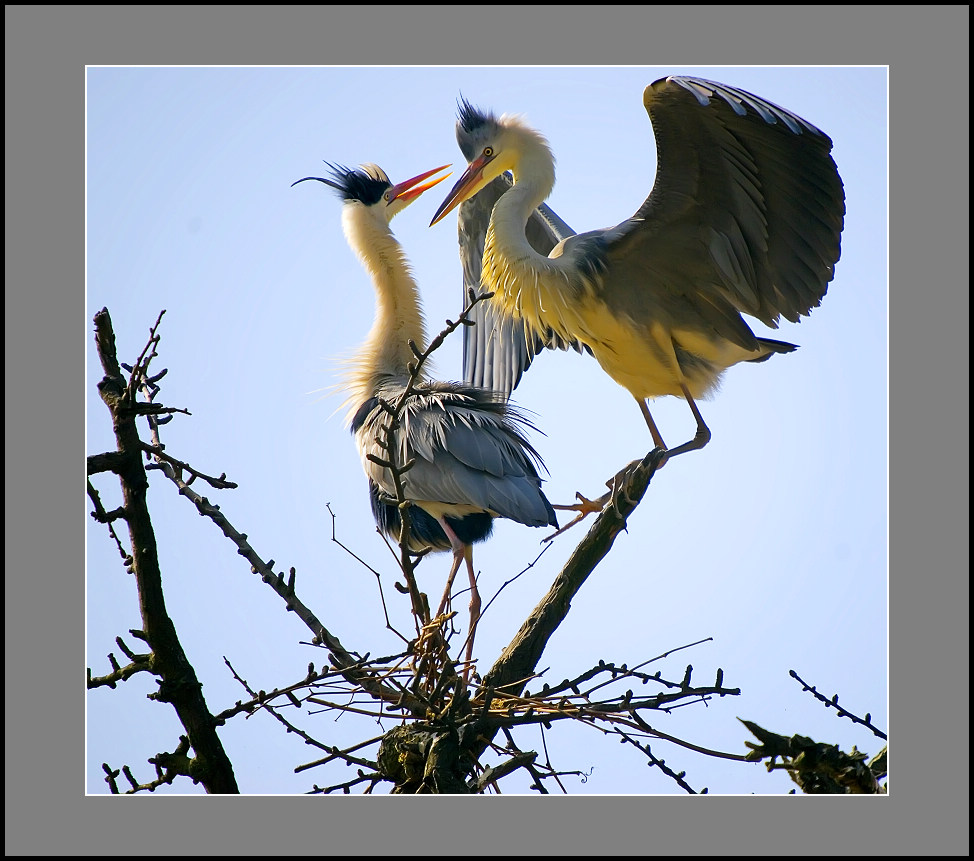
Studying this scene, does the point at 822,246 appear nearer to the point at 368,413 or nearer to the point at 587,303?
the point at 587,303

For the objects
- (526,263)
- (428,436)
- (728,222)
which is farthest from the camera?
(428,436)

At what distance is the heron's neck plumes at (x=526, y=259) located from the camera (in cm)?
442

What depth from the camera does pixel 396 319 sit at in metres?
5.37

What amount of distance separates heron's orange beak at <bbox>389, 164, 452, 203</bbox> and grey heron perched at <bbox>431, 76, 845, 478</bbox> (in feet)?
2.59

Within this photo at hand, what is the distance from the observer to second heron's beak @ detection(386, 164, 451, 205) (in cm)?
562

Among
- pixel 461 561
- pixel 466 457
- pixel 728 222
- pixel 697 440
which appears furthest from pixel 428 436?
pixel 728 222

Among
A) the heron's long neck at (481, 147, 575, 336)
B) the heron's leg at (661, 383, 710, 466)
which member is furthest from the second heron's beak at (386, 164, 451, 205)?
the heron's leg at (661, 383, 710, 466)

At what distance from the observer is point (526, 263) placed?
444 cm

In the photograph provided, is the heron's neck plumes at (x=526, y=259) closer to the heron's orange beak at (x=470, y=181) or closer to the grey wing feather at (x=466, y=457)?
the heron's orange beak at (x=470, y=181)

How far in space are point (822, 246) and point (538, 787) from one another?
225 centimetres

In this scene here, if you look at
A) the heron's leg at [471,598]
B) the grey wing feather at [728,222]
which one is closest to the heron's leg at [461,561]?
the heron's leg at [471,598]

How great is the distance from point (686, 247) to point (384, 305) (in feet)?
5.76

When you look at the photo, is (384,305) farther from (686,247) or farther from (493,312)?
(686,247)

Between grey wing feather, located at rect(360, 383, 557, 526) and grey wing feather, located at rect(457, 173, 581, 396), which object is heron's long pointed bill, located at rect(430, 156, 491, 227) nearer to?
grey wing feather, located at rect(457, 173, 581, 396)
